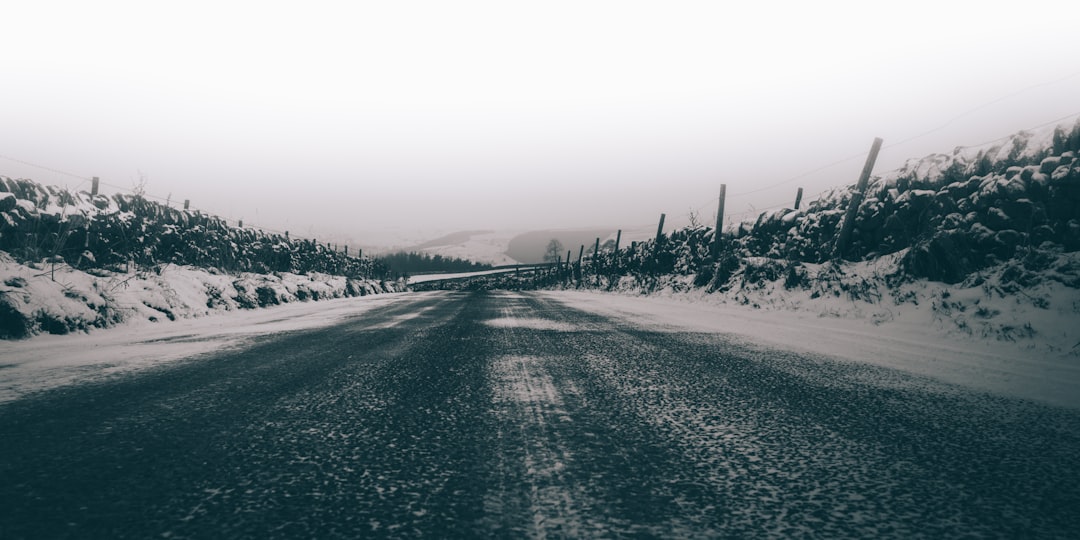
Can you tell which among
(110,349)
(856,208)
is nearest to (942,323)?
(856,208)

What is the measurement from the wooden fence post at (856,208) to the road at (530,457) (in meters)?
11.2

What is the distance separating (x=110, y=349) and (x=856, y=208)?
16.0 m

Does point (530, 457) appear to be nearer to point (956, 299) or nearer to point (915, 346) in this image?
point (915, 346)

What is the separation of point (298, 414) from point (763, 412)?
301cm

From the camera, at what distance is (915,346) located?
751cm

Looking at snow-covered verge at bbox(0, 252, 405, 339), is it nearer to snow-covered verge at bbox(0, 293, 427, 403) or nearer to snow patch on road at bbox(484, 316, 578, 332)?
snow-covered verge at bbox(0, 293, 427, 403)

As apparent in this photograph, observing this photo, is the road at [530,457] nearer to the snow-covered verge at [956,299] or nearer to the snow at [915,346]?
the snow at [915,346]

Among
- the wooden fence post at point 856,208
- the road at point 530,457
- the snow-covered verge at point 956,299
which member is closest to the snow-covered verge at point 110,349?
the road at point 530,457

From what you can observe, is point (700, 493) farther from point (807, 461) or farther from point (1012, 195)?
point (1012, 195)

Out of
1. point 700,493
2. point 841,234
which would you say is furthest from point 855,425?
point 841,234

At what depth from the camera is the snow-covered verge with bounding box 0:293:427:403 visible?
4.77 m

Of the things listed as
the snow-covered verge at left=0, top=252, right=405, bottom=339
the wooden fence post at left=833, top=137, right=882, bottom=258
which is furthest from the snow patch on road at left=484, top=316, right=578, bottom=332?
the wooden fence post at left=833, top=137, right=882, bottom=258

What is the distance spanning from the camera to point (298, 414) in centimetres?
346

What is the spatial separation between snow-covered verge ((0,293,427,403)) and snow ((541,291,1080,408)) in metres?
6.87
